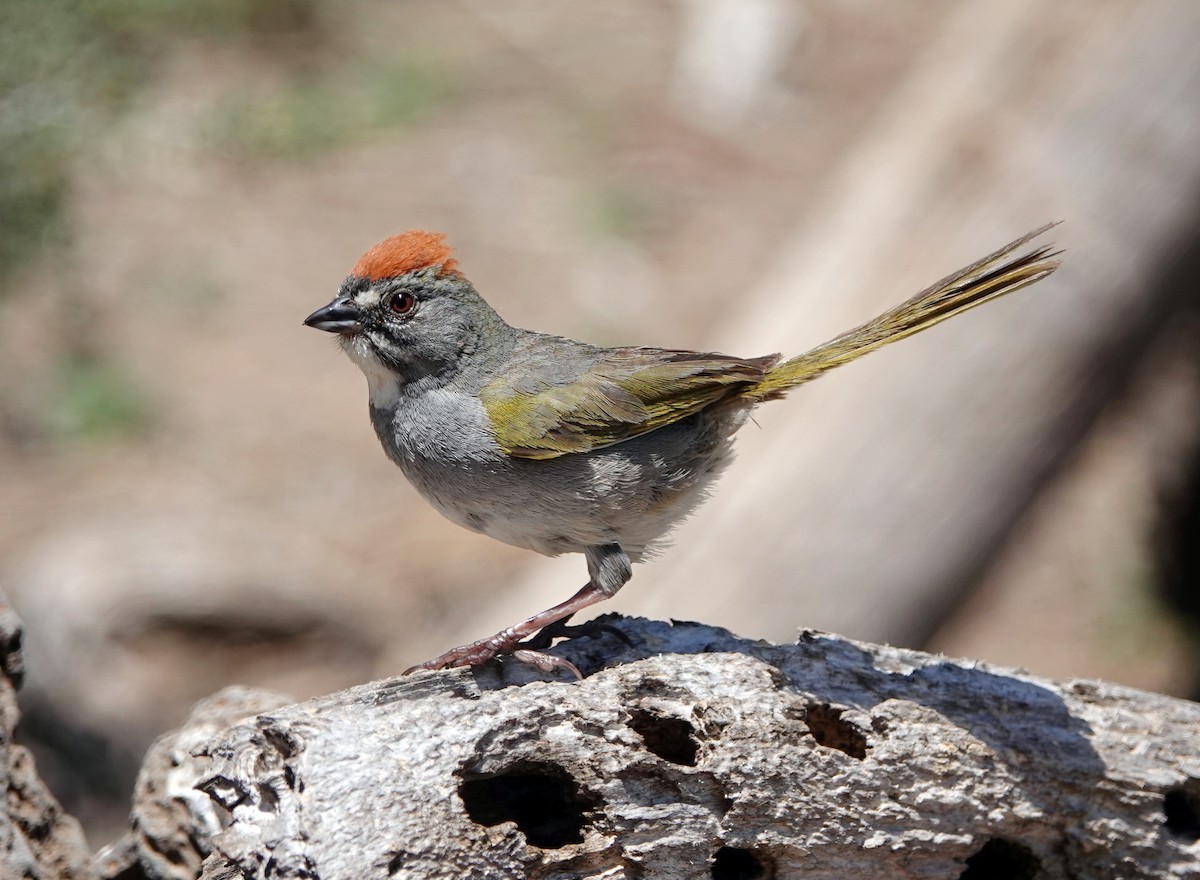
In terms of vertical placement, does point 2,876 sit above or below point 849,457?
below

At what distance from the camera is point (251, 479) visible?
9.07 metres

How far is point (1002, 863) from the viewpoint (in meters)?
4.02

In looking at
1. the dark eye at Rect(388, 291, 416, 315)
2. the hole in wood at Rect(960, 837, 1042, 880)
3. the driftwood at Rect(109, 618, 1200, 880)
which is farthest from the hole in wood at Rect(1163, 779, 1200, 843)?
the dark eye at Rect(388, 291, 416, 315)

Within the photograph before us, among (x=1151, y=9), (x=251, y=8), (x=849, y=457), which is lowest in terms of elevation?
(x=849, y=457)

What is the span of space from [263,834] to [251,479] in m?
6.06

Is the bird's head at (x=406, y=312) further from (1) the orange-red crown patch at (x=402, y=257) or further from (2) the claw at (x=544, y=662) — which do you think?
(2) the claw at (x=544, y=662)

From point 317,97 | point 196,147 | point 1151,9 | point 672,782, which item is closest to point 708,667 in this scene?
point 672,782

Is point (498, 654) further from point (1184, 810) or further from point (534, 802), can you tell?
point (1184, 810)

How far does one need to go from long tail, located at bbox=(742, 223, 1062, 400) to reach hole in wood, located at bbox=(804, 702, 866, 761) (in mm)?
1165

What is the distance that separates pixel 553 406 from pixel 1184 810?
2.34m

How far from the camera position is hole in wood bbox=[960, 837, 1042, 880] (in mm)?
3939

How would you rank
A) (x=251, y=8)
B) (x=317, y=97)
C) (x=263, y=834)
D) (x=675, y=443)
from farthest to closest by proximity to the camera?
(x=251, y=8), (x=317, y=97), (x=675, y=443), (x=263, y=834)

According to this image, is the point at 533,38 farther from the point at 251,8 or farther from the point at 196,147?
the point at 196,147

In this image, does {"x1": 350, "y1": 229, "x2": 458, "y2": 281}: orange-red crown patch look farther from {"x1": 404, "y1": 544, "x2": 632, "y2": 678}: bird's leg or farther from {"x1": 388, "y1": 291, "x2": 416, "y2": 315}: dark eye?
{"x1": 404, "y1": 544, "x2": 632, "y2": 678}: bird's leg
